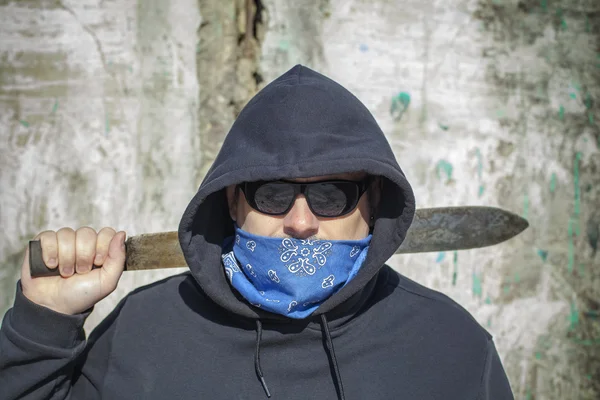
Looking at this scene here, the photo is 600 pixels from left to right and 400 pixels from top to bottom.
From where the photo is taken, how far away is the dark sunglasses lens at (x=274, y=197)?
1711 millimetres

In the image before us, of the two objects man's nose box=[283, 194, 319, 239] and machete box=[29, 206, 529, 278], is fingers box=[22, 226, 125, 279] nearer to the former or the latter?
machete box=[29, 206, 529, 278]

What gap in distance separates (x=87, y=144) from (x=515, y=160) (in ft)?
8.06

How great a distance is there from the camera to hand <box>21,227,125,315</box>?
5.71 feet

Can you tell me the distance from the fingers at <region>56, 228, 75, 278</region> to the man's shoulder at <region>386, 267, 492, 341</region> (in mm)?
1072

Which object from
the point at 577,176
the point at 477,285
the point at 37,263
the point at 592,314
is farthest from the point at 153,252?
the point at 592,314

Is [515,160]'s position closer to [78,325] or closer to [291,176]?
[291,176]

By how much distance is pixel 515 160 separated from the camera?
326 centimetres

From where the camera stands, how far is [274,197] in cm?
172

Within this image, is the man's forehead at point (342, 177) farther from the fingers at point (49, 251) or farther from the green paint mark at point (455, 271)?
the green paint mark at point (455, 271)

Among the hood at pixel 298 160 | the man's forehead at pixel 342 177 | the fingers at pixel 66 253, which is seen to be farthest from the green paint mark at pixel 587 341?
the fingers at pixel 66 253

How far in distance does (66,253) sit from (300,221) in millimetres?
745

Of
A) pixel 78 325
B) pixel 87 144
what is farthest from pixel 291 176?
pixel 87 144

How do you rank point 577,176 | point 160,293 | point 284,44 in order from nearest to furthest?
point 160,293, point 284,44, point 577,176

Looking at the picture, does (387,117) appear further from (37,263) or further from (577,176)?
(37,263)
